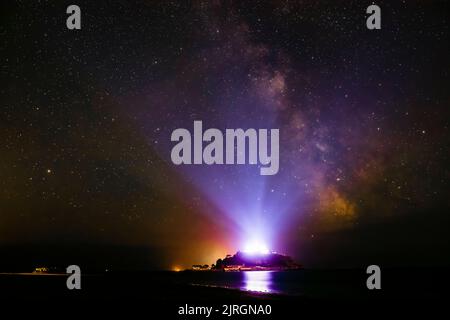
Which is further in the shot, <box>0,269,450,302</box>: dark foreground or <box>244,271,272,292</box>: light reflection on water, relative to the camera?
<box>244,271,272,292</box>: light reflection on water

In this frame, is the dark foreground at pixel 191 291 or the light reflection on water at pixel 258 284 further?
the light reflection on water at pixel 258 284

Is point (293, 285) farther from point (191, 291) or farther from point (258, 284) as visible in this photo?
point (191, 291)

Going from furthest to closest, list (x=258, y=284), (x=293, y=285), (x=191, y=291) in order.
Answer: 1. (x=293, y=285)
2. (x=258, y=284)
3. (x=191, y=291)

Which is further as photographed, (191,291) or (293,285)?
(293,285)

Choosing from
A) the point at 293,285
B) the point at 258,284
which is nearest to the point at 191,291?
the point at 258,284

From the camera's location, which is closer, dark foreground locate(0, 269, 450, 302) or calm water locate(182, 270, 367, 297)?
dark foreground locate(0, 269, 450, 302)

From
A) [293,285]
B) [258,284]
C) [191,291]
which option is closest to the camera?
[191,291]

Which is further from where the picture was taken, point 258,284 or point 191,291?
point 258,284

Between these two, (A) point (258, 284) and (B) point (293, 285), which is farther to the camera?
(B) point (293, 285)
